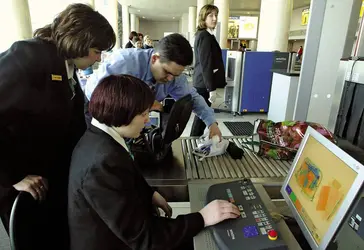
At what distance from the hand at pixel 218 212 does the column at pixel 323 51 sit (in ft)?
4.47

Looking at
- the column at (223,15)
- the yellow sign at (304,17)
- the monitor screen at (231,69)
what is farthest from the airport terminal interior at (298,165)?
the yellow sign at (304,17)

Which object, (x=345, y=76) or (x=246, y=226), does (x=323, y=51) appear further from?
(x=246, y=226)

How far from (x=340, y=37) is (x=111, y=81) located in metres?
1.83

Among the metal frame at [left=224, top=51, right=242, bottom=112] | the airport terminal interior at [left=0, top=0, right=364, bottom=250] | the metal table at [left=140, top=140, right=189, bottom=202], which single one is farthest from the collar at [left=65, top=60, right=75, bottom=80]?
the metal frame at [left=224, top=51, right=242, bottom=112]

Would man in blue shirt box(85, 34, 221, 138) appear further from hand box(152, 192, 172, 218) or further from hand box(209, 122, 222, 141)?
hand box(152, 192, 172, 218)

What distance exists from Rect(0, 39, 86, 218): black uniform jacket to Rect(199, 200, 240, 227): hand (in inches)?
24.2

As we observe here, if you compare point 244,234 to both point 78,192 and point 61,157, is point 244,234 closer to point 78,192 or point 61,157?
point 78,192

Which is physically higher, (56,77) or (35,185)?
(56,77)

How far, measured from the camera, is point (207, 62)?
2705 millimetres

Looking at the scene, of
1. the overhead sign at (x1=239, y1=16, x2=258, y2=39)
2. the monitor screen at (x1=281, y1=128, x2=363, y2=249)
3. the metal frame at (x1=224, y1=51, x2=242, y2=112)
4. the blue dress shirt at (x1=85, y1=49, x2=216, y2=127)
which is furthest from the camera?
the overhead sign at (x1=239, y1=16, x2=258, y2=39)

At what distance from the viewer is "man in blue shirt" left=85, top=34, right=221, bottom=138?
1065mm

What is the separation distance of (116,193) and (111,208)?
39 millimetres

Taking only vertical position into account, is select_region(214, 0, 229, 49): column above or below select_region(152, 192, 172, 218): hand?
above

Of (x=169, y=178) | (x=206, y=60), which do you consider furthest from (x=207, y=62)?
(x=169, y=178)
